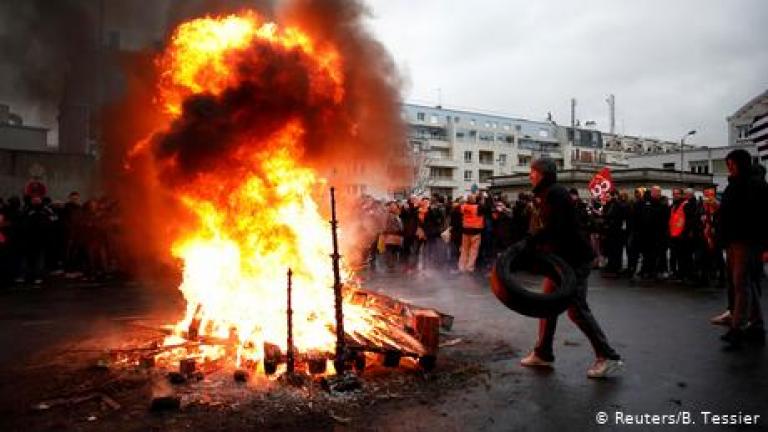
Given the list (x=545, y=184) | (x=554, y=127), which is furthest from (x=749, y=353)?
(x=554, y=127)

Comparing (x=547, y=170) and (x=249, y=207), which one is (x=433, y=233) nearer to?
(x=249, y=207)

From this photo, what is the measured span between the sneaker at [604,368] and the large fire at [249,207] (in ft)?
7.91

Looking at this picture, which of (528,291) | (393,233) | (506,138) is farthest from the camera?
(506,138)

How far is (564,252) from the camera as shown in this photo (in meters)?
6.14

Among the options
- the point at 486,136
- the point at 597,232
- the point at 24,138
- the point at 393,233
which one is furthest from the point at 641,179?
the point at 24,138

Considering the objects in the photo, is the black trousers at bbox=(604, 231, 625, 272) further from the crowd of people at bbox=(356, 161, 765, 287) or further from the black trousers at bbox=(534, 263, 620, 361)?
the black trousers at bbox=(534, 263, 620, 361)

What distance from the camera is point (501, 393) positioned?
17.4 feet

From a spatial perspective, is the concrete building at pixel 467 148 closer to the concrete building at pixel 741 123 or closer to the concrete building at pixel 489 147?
the concrete building at pixel 489 147

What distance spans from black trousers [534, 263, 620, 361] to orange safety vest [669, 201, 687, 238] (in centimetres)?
819

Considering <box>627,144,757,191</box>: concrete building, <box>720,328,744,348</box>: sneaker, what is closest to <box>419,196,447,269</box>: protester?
<box>720,328,744,348</box>: sneaker

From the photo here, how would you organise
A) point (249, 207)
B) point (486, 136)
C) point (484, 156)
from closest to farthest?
point (249, 207), point (484, 156), point (486, 136)

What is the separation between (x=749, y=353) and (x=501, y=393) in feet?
10.7

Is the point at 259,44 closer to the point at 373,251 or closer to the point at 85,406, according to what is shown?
the point at 85,406

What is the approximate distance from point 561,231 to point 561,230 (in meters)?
0.01
